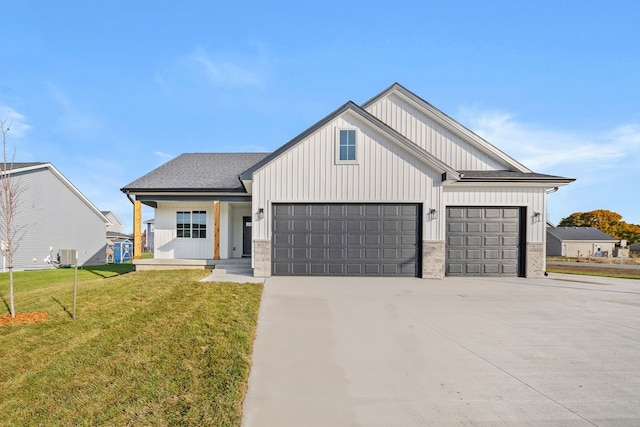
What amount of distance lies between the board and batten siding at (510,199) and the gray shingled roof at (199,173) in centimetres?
882

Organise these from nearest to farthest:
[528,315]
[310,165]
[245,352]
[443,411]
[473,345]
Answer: [443,411] < [245,352] < [473,345] < [528,315] < [310,165]

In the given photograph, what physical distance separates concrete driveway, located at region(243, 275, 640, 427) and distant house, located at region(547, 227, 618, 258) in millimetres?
49838

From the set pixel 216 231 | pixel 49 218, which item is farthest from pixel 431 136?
pixel 49 218

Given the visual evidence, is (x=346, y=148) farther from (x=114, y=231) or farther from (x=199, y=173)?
(x=114, y=231)

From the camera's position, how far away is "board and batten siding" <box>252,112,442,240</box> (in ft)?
35.9

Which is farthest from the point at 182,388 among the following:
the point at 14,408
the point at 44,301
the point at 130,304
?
the point at 44,301

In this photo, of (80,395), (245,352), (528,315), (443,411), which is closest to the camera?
(443,411)

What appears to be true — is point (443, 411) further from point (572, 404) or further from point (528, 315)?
point (528, 315)

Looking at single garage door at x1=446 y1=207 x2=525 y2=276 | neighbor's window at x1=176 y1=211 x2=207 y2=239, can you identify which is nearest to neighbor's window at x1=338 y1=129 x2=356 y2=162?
single garage door at x1=446 y1=207 x2=525 y2=276

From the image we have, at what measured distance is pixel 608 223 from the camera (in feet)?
208

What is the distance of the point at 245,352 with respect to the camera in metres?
4.46

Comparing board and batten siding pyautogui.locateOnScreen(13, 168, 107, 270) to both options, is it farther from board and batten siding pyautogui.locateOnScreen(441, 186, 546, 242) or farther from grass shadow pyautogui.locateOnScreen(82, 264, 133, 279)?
board and batten siding pyautogui.locateOnScreen(441, 186, 546, 242)

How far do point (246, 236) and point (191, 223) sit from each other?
2652mm

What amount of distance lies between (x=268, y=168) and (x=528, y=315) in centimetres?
893
